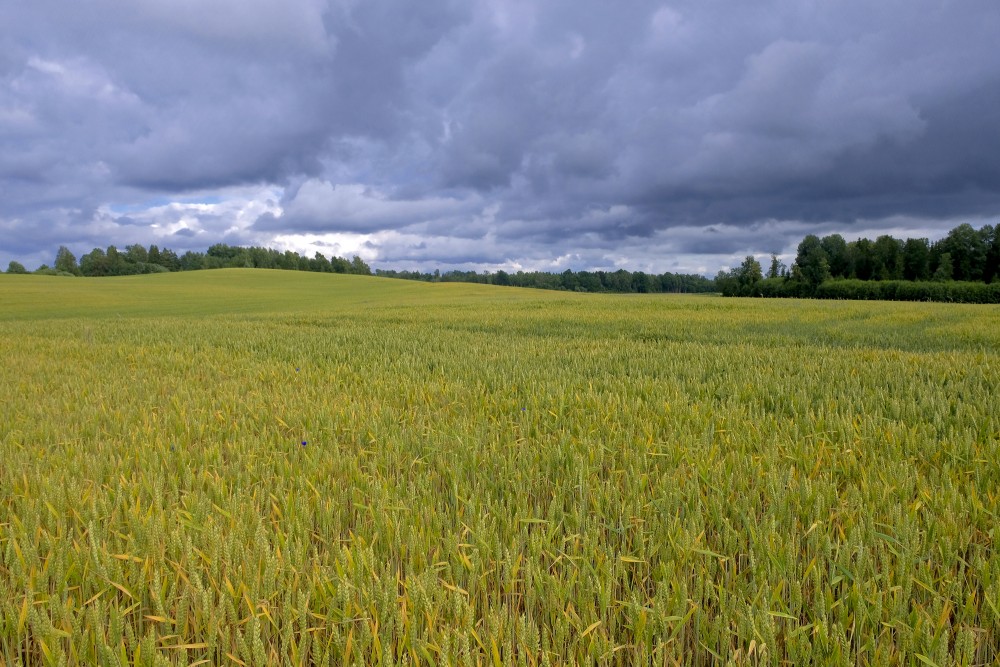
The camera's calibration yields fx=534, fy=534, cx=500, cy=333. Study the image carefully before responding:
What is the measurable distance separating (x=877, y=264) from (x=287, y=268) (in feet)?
455

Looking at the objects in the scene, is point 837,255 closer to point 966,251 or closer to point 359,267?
point 966,251

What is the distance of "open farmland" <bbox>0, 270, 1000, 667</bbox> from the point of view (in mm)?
1749

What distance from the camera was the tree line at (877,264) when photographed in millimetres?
84688

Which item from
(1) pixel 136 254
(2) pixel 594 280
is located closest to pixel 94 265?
(1) pixel 136 254

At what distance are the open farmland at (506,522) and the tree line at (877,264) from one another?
3216 inches

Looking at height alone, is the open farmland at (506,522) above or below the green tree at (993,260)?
below

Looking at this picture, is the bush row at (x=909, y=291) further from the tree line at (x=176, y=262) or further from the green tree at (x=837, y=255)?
the tree line at (x=176, y=262)

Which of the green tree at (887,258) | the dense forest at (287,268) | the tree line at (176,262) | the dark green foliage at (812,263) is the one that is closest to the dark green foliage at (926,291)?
the dark green foliage at (812,263)

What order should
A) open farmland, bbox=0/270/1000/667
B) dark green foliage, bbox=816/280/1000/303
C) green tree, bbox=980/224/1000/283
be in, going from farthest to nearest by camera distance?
green tree, bbox=980/224/1000/283
dark green foliage, bbox=816/280/1000/303
open farmland, bbox=0/270/1000/667

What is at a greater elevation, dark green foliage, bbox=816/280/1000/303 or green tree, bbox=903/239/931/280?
green tree, bbox=903/239/931/280

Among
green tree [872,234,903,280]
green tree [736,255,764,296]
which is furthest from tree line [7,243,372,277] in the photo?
green tree [872,234,903,280]

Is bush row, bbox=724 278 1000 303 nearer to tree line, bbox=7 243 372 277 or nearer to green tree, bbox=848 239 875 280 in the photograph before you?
Answer: green tree, bbox=848 239 875 280

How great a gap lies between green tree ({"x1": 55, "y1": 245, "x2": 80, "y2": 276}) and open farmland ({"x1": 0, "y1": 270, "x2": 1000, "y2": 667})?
534 ft

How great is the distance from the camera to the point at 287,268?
493 ft
